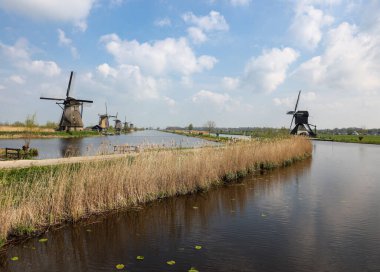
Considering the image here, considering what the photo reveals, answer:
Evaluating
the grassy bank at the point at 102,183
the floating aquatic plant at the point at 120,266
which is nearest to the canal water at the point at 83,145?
the grassy bank at the point at 102,183

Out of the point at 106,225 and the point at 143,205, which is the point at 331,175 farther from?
the point at 106,225

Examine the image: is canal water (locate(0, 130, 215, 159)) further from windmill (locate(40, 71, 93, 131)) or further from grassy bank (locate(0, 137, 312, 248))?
windmill (locate(40, 71, 93, 131))

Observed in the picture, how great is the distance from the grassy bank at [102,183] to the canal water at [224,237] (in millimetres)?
478

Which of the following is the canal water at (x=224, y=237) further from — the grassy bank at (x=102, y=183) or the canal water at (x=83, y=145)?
the canal water at (x=83, y=145)

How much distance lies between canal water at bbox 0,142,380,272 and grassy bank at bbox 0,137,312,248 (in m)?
0.48

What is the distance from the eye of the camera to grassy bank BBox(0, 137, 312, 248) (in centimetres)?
847

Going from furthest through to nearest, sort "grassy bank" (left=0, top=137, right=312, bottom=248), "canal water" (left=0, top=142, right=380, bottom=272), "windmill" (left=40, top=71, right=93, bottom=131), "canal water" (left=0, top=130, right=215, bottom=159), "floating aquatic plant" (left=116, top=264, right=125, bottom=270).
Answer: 1. "windmill" (left=40, top=71, right=93, bottom=131)
2. "canal water" (left=0, top=130, right=215, bottom=159)
3. "grassy bank" (left=0, top=137, right=312, bottom=248)
4. "canal water" (left=0, top=142, right=380, bottom=272)
5. "floating aquatic plant" (left=116, top=264, right=125, bottom=270)

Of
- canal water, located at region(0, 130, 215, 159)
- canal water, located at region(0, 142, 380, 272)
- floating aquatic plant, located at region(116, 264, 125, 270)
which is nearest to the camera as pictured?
floating aquatic plant, located at region(116, 264, 125, 270)

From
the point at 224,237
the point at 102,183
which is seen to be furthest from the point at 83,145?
the point at 224,237

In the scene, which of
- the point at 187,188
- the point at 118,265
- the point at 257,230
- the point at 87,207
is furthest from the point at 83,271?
the point at 187,188

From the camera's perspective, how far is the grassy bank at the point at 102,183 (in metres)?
8.47

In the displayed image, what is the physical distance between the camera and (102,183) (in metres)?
10.6

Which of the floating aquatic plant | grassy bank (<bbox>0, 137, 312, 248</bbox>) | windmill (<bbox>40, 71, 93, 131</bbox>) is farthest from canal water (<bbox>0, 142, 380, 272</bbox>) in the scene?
windmill (<bbox>40, 71, 93, 131</bbox>)

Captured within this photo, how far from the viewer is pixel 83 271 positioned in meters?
6.60
